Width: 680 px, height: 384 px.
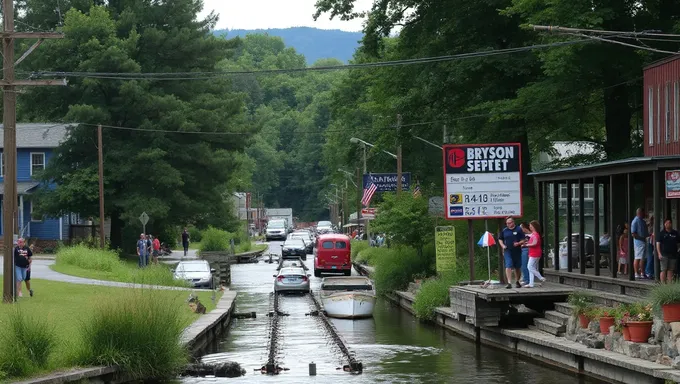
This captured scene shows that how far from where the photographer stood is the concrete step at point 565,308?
2763cm

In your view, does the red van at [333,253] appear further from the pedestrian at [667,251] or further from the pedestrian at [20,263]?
the pedestrian at [667,251]

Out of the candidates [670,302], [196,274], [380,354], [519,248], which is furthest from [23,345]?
[196,274]

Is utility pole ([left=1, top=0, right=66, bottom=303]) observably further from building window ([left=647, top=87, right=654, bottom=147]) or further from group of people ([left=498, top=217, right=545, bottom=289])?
building window ([left=647, top=87, right=654, bottom=147])

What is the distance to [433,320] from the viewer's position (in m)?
38.3

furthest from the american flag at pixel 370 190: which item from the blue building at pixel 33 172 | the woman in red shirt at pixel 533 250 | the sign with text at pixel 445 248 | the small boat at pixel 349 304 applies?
the woman in red shirt at pixel 533 250

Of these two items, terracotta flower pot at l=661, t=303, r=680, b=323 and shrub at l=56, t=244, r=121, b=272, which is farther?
shrub at l=56, t=244, r=121, b=272

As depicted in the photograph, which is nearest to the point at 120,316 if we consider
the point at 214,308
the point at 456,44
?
the point at 214,308

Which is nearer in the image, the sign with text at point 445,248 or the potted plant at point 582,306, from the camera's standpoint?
the potted plant at point 582,306

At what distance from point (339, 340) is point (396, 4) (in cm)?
1915

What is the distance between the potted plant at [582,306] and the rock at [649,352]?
3.91 meters

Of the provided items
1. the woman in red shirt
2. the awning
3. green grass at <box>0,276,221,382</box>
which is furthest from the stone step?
the awning

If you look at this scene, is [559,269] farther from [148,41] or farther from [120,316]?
[148,41]

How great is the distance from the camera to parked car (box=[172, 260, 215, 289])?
49.8 metres

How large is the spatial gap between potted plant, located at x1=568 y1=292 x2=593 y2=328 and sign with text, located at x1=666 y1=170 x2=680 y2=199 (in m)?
3.38
